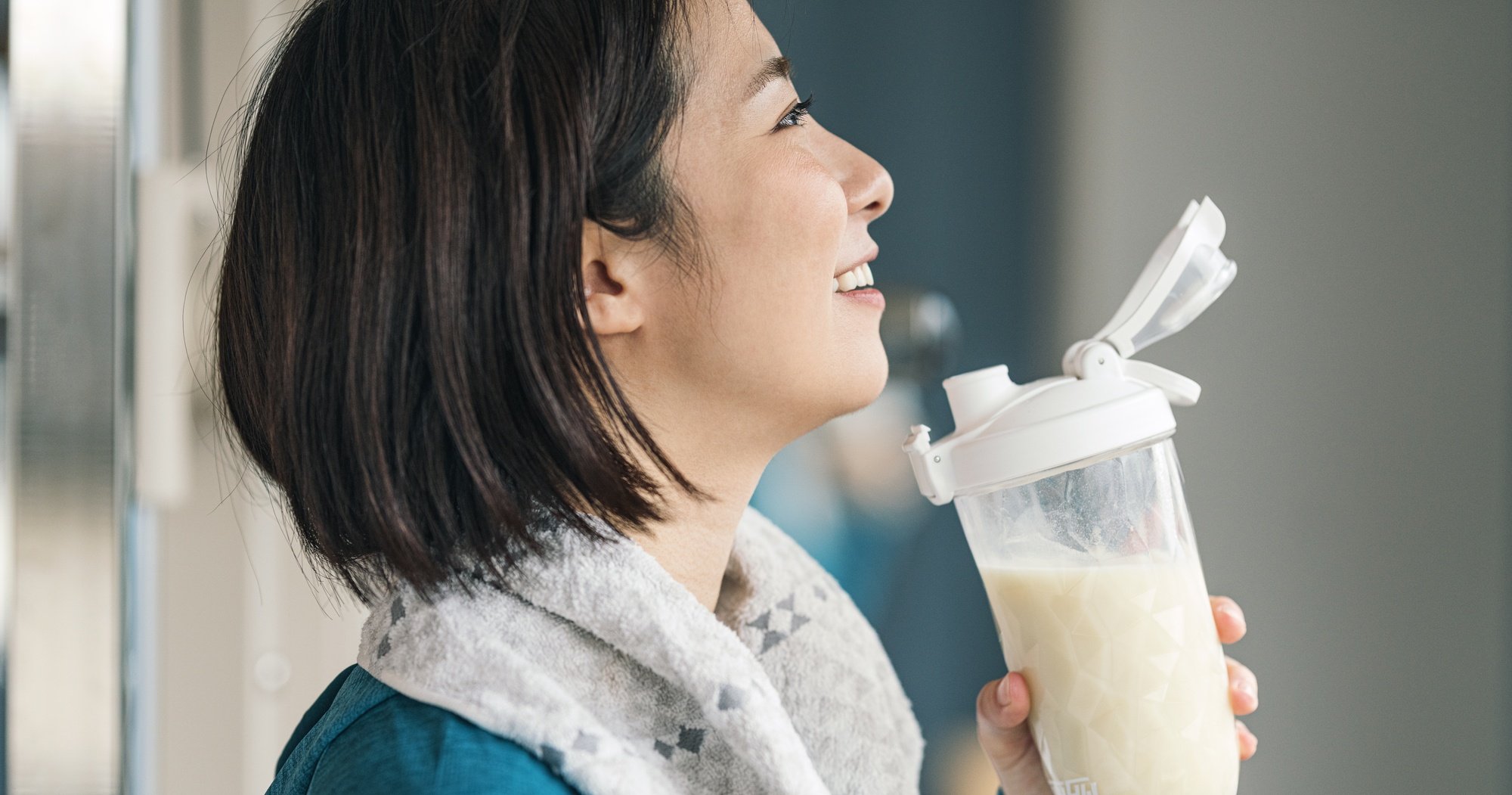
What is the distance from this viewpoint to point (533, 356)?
58cm

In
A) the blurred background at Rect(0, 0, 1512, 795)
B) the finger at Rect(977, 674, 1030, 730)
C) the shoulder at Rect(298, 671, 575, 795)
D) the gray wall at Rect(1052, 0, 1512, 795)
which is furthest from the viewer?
the gray wall at Rect(1052, 0, 1512, 795)

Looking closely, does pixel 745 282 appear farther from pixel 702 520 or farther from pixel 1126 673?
pixel 1126 673

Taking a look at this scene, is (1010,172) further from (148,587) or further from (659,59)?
(148,587)

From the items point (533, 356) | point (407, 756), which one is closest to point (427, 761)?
point (407, 756)

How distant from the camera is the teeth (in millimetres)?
721

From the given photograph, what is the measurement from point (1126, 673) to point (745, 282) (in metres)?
0.29

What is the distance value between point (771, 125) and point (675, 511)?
0.78 ft

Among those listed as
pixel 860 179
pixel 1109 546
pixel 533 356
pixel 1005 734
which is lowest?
pixel 1005 734

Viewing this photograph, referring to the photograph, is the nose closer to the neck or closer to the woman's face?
the woman's face

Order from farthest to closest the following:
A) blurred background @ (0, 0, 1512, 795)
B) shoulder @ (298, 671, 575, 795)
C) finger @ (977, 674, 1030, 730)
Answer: blurred background @ (0, 0, 1512, 795), finger @ (977, 674, 1030, 730), shoulder @ (298, 671, 575, 795)

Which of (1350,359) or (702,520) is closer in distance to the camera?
(702,520)

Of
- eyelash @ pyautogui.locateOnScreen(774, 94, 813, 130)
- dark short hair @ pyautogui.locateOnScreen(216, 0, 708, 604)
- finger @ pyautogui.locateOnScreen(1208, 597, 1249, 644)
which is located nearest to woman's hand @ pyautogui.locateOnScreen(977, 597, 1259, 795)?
finger @ pyautogui.locateOnScreen(1208, 597, 1249, 644)

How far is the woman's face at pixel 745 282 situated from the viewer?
66 cm

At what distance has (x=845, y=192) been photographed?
706mm
